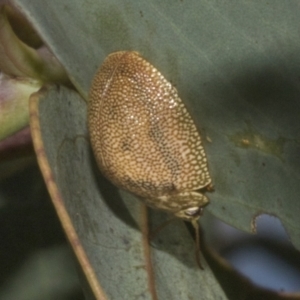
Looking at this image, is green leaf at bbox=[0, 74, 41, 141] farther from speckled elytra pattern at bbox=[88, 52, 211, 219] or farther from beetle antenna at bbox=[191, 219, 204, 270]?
beetle antenna at bbox=[191, 219, 204, 270]

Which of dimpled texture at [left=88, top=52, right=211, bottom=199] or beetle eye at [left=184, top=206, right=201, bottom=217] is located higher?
dimpled texture at [left=88, top=52, right=211, bottom=199]

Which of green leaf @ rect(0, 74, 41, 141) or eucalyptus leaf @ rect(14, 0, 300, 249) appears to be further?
green leaf @ rect(0, 74, 41, 141)

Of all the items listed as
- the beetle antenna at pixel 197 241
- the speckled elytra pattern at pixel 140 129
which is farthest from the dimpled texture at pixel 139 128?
the beetle antenna at pixel 197 241


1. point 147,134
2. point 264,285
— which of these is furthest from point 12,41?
point 264,285

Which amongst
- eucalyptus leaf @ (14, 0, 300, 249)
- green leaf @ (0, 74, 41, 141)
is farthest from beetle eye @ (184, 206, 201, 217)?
green leaf @ (0, 74, 41, 141)

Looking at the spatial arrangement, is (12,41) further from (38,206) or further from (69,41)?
(38,206)

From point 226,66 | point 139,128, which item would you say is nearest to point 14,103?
point 139,128

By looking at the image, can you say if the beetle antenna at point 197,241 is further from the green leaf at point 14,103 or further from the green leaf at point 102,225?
the green leaf at point 14,103
